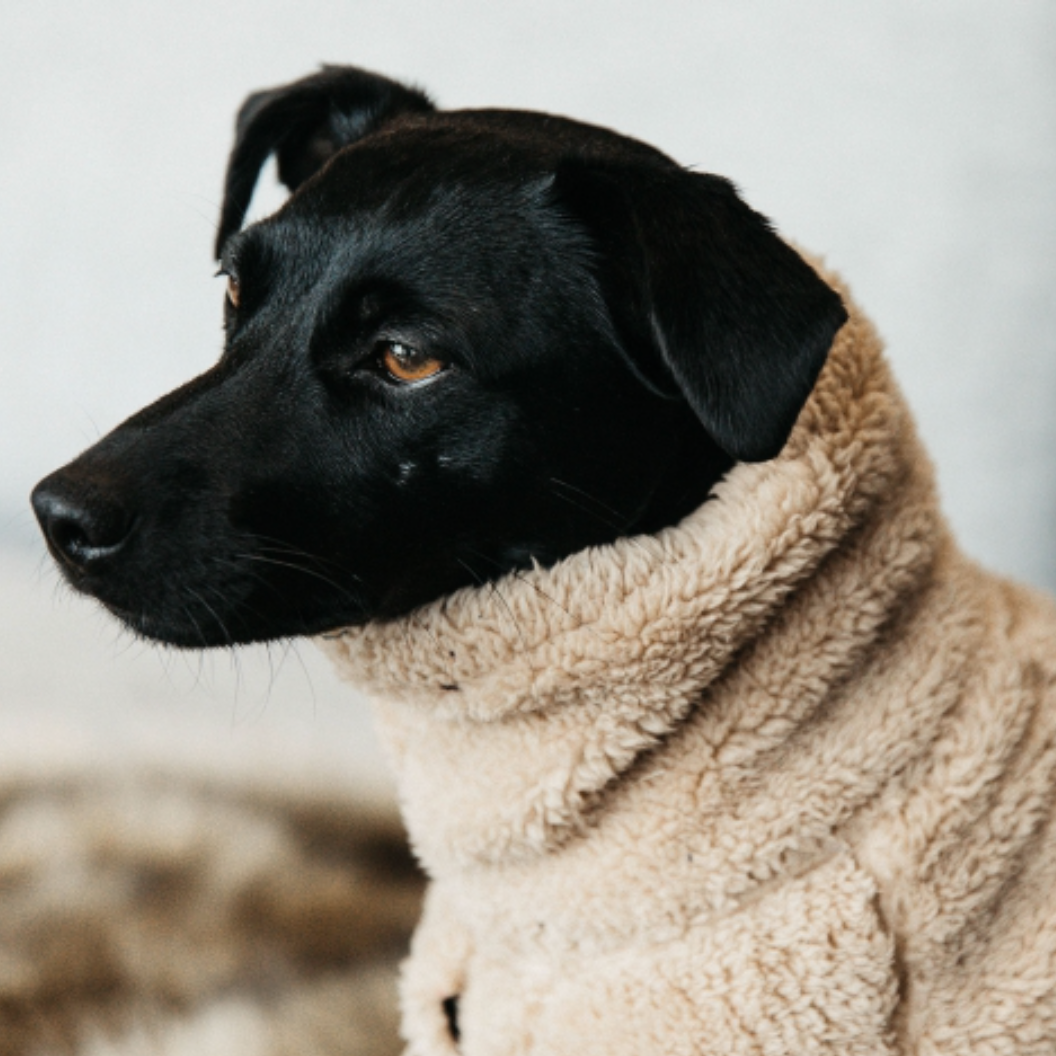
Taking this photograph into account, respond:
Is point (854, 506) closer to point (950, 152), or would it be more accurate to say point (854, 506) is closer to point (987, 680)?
point (987, 680)

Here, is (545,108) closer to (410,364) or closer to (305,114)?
(305,114)

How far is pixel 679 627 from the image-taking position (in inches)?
32.3

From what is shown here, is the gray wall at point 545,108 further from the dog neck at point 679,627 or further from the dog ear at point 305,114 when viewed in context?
the dog neck at point 679,627

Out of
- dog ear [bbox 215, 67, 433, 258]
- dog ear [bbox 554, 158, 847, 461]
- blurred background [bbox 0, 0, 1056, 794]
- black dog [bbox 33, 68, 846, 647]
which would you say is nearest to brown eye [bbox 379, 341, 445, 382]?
black dog [bbox 33, 68, 846, 647]

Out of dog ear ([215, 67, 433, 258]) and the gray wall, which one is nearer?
dog ear ([215, 67, 433, 258])

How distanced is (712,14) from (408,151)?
2.63 feet

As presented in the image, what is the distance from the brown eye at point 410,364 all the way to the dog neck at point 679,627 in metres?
0.15

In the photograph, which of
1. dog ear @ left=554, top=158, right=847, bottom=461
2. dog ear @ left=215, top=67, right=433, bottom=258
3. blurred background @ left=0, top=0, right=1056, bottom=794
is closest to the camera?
dog ear @ left=554, top=158, right=847, bottom=461

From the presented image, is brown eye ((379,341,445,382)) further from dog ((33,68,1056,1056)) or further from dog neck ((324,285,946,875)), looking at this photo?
dog neck ((324,285,946,875))

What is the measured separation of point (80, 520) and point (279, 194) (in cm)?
90

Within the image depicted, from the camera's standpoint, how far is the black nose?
762mm

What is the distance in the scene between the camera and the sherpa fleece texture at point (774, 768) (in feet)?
2.73

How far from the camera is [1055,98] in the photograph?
165 centimetres

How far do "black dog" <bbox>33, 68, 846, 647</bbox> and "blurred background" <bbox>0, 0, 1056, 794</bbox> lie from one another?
1.96ft
